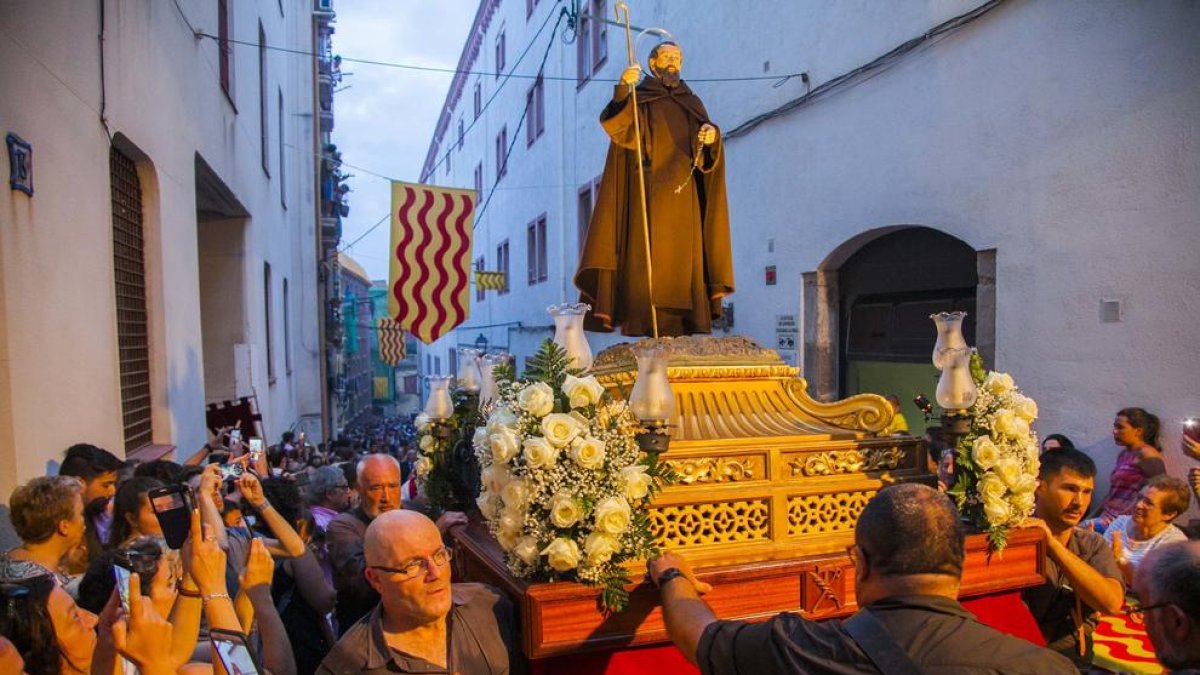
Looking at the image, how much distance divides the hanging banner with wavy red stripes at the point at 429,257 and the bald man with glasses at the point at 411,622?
5886mm

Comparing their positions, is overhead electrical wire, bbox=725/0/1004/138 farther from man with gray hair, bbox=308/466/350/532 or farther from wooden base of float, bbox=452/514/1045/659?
man with gray hair, bbox=308/466/350/532

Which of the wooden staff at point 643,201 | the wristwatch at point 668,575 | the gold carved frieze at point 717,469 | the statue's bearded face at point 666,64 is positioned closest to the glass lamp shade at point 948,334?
the gold carved frieze at point 717,469

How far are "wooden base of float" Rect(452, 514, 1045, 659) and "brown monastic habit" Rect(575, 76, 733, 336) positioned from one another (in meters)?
1.26

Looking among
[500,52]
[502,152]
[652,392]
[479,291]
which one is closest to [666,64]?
[652,392]

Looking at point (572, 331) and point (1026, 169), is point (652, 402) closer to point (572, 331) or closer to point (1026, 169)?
point (572, 331)

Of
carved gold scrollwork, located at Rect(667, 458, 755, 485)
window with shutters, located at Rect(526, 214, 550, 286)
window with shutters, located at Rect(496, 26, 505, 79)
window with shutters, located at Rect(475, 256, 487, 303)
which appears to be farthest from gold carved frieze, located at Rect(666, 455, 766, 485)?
window with shutters, located at Rect(475, 256, 487, 303)

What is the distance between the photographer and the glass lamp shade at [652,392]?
2.40 m

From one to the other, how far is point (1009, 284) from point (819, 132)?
2.71 metres

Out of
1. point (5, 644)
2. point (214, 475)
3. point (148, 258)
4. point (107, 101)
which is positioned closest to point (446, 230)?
point (148, 258)

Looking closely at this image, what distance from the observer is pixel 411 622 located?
2.05m

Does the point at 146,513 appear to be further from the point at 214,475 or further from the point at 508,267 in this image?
the point at 508,267

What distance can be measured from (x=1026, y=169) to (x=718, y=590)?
14.1ft

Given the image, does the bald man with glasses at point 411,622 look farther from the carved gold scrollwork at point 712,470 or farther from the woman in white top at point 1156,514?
the woman in white top at point 1156,514

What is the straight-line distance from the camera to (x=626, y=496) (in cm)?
222
